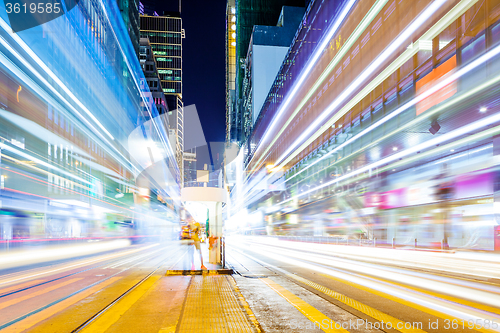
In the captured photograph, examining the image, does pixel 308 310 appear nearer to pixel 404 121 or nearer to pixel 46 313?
pixel 46 313

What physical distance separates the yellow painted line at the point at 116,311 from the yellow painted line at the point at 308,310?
3187mm

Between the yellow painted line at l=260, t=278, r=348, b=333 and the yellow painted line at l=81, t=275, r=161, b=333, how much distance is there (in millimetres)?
3187

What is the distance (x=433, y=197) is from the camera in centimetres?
1245

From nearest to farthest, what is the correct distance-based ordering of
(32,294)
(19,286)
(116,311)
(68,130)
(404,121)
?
(116,311) < (32,294) < (19,286) < (404,121) < (68,130)

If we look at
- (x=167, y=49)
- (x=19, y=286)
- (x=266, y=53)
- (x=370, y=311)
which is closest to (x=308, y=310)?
(x=370, y=311)

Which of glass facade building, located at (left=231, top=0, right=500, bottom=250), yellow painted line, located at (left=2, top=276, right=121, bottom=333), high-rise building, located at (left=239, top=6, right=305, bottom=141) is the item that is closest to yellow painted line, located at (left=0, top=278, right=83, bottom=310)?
yellow painted line, located at (left=2, top=276, right=121, bottom=333)

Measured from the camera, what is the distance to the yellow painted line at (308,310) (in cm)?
550

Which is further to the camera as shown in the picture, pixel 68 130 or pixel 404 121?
pixel 68 130

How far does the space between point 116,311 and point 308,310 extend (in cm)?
352

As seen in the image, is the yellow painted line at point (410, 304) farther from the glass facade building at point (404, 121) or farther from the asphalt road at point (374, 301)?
the glass facade building at point (404, 121)

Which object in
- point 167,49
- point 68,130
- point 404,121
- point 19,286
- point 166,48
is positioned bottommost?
point 19,286

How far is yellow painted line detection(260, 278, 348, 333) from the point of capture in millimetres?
5500

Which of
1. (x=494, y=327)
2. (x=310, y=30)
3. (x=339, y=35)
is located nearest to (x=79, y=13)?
(x=310, y=30)

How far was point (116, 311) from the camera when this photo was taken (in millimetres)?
6789
